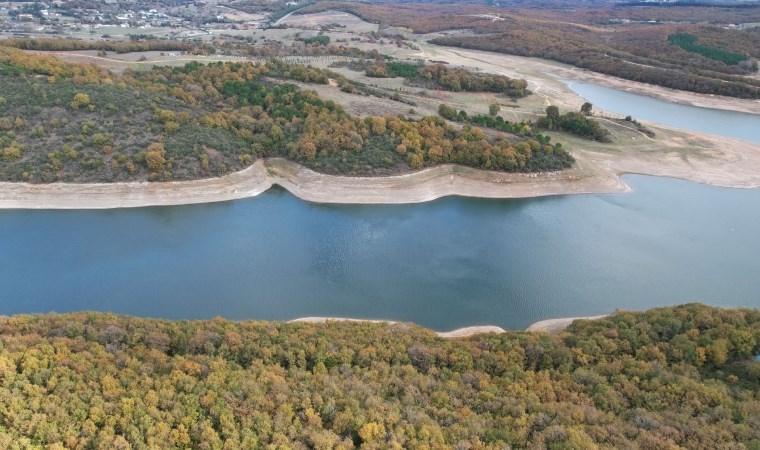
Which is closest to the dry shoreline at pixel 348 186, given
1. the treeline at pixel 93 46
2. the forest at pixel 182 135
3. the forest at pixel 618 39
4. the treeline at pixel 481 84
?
the forest at pixel 182 135

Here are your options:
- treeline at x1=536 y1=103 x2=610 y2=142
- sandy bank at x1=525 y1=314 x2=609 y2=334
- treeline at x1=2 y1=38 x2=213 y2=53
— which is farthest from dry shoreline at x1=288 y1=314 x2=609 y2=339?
treeline at x1=2 y1=38 x2=213 y2=53

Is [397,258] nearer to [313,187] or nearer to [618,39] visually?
[313,187]

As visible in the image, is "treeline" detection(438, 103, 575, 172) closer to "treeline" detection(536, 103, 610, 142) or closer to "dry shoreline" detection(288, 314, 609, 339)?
"treeline" detection(536, 103, 610, 142)

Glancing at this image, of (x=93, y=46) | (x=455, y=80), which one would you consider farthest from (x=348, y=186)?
(x=93, y=46)

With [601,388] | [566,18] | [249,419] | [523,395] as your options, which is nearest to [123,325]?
[249,419]

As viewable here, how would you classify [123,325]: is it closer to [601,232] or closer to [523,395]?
[523,395]

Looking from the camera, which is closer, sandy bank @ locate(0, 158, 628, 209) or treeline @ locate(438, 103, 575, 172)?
sandy bank @ locate(0, 158, 628, 209)

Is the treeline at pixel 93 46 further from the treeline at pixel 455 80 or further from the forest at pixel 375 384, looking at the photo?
the forest at pixel 375 384
